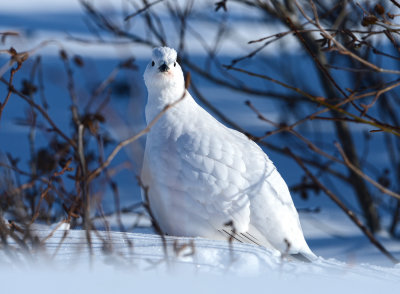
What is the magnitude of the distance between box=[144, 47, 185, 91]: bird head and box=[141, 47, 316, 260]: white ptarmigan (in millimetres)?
171

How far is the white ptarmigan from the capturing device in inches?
Answer: 83.4

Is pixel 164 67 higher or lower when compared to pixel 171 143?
higher

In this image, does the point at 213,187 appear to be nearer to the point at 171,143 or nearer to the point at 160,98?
the point at 171,143

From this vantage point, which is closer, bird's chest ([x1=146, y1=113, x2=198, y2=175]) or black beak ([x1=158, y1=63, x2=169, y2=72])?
bird's chest ([x1=146, y1=113, x2=198, y2=175])

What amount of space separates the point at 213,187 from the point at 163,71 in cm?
56

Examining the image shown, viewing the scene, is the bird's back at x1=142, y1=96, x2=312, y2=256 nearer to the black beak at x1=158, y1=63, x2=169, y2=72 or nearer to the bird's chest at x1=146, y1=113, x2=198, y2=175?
the bird's chest at x1=146, y1=113, x2=198, y2=175

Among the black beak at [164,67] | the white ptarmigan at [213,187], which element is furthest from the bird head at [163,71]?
the white ptarmigan at [213,187]

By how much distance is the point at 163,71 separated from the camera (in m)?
2.35

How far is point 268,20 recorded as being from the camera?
15.1ft

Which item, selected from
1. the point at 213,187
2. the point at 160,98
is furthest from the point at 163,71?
the point at 213,187

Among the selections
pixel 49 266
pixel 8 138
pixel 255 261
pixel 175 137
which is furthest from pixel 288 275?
pixel 8 138

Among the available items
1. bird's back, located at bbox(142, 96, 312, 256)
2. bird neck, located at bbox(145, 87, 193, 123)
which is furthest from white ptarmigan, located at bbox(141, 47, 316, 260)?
bird neck, located at bbox(145, 87, 193, 123)

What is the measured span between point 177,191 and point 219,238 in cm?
24

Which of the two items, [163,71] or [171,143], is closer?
[171,143]
